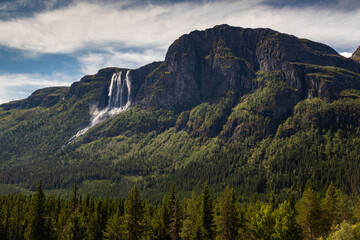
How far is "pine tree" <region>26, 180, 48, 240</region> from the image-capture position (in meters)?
68.6

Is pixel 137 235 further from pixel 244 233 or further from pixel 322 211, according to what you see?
pixel 322 211

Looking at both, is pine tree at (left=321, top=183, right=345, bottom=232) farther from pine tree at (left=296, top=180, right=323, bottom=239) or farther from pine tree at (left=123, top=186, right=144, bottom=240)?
pine tree at (left=123, top=186, right=144, bottom=240)

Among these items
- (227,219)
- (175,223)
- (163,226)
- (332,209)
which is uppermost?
(332,209)

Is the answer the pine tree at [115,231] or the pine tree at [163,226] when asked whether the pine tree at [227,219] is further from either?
the pine tree at [115,231]

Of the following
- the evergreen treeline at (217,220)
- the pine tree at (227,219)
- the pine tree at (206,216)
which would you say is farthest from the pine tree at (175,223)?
the pine tree at (227,219)

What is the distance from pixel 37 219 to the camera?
227ft

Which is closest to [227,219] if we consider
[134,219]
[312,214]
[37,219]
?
[312,214]

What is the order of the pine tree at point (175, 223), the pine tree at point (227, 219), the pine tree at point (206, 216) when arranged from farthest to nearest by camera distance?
the pine tree at point (175, 223), the pine tree at point (227, 219), the pine tree at point (206, 216)

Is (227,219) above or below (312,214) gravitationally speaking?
below

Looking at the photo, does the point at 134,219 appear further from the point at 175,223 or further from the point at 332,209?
the point at 332,209

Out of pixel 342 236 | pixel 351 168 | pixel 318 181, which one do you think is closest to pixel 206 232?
pixel 342 236

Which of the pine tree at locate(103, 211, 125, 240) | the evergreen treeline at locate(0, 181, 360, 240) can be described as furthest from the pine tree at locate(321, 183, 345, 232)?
the pine tree at locate(103, 211, 125, 240)

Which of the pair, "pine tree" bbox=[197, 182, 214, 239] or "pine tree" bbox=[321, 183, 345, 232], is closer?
"pine tree" bbox=[197, 182, 214, 239]

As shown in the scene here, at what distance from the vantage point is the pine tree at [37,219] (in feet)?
225
